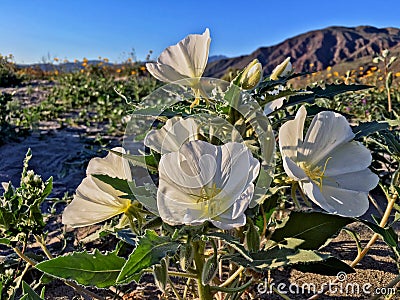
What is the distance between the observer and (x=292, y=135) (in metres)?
0.83

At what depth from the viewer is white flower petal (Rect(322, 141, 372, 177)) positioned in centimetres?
85

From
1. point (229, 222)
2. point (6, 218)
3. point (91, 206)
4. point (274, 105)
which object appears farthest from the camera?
point (6, 218)

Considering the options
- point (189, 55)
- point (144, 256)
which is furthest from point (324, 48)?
point (144, 256)

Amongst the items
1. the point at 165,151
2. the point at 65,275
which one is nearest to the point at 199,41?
the point at 165,151

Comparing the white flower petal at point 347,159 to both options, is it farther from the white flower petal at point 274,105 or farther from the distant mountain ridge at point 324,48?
the distant mountain ridge at point 324,48

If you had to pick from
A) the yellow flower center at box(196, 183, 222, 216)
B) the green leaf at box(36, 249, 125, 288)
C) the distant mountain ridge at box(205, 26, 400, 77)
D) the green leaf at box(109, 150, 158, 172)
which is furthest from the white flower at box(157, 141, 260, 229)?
the distant mountain ridge at box(205, 26, 400, 77)

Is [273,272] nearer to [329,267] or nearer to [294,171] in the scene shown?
[329,267]

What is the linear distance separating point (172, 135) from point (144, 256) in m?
0.23

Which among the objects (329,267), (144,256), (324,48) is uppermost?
(324,48)

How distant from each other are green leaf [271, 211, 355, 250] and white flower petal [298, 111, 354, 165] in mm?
154

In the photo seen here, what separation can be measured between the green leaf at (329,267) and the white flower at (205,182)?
0.29 meters

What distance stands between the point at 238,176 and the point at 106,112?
488cm

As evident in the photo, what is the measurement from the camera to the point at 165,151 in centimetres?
81

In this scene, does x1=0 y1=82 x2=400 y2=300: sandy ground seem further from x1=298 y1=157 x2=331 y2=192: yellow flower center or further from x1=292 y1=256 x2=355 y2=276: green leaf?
x1=292 y1=256 x2=355 y2=276: green leaf
